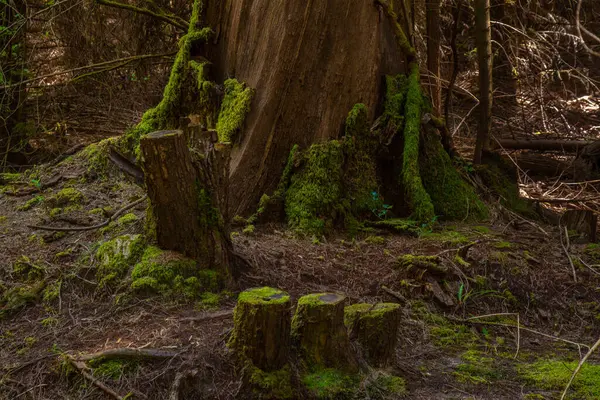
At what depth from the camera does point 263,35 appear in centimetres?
513

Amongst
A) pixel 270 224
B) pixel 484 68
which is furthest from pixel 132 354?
pixel 484 68

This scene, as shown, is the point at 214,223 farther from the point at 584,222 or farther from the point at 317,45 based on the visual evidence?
the point at 584,222

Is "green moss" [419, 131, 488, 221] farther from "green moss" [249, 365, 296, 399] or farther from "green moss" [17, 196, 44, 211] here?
"green moss" [17, 196, 44, 211]

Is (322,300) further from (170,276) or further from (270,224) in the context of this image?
(270,224)

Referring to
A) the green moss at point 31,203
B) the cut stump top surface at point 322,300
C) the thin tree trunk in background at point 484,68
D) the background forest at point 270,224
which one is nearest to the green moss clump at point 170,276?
the background forest at point 270,224

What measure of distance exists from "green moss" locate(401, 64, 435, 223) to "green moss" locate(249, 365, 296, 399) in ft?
8.69

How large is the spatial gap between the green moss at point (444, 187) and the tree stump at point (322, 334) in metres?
2.68

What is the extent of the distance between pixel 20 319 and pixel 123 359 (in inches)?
39.5

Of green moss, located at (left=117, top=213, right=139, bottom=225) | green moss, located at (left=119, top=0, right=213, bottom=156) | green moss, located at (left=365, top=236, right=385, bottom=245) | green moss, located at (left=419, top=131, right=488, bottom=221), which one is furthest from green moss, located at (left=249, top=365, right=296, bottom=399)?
green moss, located at (left=119, top=0, right=213, bottom=156)

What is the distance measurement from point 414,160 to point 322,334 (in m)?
2.71

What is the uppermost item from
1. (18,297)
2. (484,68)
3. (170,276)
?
(484,68)

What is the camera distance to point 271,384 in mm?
2824

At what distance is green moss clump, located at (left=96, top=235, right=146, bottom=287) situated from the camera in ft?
12.4

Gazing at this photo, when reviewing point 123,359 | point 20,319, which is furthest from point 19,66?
point 123,359
